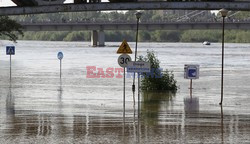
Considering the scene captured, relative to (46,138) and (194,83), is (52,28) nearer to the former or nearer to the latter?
(194,83)

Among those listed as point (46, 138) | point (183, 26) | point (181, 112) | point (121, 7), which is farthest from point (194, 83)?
point (183, 26)

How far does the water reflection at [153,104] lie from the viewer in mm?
24844

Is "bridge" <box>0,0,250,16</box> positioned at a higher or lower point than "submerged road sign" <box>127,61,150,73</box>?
higher

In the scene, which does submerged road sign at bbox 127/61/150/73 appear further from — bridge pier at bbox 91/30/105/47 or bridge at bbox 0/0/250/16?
bridge pier at bbox 91/30/105/47

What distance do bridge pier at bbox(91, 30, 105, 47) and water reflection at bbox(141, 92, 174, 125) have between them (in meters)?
135

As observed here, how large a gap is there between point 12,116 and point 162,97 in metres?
10.8

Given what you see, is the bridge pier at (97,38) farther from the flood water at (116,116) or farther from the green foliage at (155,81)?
the flood water at (116,116)

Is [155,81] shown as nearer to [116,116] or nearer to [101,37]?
[116,116]

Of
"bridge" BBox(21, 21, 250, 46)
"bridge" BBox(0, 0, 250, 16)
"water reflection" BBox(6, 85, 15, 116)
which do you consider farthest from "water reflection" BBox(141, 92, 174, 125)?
"bridge" BBox(21, 21, 250, 46)

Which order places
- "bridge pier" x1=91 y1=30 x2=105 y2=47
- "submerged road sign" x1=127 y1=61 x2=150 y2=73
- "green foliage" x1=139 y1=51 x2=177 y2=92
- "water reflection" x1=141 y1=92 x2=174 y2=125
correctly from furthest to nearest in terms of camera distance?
1. "bridge pier" x1=91 y1=30 x2=105 y2=47
2. "green foliage" x1=139 y1=51 x2=177 y2=92
3. "water reflection" x1=141 y1=92 x2=174 y2=125
4. "submerged road sign" x1=127 y1=61 x2=150 y2=73

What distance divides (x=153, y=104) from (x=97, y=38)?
152343 millimetres

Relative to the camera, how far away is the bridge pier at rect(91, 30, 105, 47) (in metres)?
173

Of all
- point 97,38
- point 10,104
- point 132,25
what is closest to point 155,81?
point 10,104

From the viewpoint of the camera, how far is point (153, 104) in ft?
100
